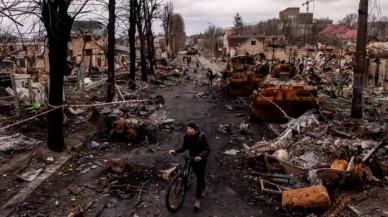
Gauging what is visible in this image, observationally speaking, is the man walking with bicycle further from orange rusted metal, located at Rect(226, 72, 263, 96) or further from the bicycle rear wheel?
orange rusted metal, located at Rect(226, 72, 263, 96)

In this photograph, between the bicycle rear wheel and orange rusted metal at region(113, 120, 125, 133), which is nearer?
the bicycle rear wheel

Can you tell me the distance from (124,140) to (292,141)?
194 inches

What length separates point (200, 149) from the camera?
612cm

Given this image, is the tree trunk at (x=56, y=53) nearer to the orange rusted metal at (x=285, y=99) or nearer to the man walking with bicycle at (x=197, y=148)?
the man walking with bicycle at (x=197, y=148)

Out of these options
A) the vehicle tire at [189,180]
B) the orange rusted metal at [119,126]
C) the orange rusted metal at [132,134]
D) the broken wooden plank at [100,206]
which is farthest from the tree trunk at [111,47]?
the broken wooden plank at [100,206]

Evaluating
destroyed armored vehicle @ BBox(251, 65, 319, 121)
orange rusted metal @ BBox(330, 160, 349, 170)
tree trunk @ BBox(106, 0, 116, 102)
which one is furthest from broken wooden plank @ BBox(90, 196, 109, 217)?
tree trunk @ BBox(106, 0, 116, 102)

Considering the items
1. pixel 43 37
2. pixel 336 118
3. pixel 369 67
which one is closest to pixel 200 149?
pixel 43 37

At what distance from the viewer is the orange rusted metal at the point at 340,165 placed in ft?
21.1

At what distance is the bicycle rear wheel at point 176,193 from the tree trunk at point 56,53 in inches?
170

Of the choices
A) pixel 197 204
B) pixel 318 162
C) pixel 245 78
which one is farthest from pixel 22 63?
pixel 318 162

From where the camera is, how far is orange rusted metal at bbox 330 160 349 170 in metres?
6.44

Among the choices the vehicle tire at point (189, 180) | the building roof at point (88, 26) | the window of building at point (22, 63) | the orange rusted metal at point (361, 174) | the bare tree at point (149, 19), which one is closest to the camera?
the orange rusted metal at point (361, 174)

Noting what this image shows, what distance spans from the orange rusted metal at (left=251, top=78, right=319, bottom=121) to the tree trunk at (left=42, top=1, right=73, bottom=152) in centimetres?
654

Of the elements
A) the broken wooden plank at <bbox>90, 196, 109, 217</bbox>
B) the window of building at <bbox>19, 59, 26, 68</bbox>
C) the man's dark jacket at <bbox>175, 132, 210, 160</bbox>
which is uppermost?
the window of building at <bbox>19, 59, 26, 68</bbox>
